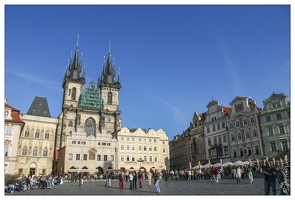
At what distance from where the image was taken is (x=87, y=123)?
62.7 meters

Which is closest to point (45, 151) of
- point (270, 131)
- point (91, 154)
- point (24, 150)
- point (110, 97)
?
point (24, 150)

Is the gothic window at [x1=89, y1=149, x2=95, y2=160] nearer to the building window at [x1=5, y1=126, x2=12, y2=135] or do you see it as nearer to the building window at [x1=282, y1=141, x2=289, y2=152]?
the building window at [x1=5, y1=126, x2=12, y2=135]

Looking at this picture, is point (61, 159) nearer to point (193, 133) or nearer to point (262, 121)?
point (193, 133)

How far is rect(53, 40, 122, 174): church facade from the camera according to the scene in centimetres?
4928

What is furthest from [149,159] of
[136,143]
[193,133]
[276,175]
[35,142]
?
[276,175]

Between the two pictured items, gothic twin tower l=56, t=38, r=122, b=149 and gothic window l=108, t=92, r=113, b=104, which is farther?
gothic window l=108, t=92, r=113, b=104

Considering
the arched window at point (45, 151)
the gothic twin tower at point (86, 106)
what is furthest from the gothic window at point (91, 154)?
the arched window at point (45, 151)

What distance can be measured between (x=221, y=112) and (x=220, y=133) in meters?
4.00

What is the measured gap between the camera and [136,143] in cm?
5659

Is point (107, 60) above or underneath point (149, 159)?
above

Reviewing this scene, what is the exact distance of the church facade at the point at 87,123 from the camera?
49281 mm

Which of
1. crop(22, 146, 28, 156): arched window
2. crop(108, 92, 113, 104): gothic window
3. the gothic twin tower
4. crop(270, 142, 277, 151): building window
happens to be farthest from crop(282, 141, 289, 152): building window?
crop(22, 146, 28, 156): arched window

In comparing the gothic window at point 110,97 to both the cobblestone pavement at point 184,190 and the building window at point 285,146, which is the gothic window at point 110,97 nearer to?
the building window at point 285,146

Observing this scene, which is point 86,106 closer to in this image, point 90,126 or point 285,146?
point 90,126
